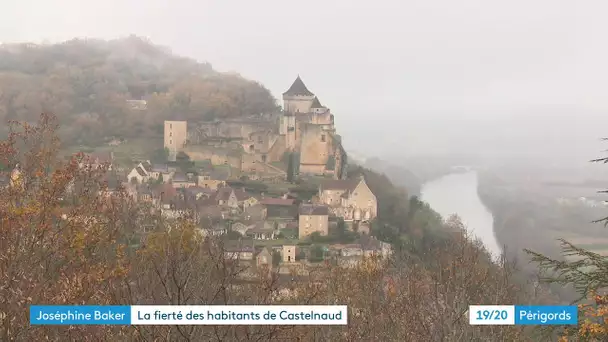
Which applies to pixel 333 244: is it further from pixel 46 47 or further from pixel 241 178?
pixel 46 47

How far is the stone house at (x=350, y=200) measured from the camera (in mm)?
34500

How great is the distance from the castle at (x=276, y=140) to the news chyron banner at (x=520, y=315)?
34034 mm

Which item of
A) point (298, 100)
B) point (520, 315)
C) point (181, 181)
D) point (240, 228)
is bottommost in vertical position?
point (240, 228)

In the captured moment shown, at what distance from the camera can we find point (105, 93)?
203 ft

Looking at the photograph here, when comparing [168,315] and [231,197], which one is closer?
[168,315]

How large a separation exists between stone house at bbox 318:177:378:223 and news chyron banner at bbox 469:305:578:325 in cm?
2643

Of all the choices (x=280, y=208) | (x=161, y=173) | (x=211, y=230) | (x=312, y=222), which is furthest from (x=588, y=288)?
(x=161, y=173)

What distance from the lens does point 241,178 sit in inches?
1608

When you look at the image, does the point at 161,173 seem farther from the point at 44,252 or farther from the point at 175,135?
the point at 44,252

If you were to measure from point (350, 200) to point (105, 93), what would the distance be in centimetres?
3481

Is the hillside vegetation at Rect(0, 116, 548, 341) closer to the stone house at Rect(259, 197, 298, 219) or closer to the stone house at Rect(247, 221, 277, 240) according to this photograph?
the stone house at Rect(247, 221, 277, 240)

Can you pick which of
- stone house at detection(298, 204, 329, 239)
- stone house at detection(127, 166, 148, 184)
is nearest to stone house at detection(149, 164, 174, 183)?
stone house at detection(127, 166, 148, 184)

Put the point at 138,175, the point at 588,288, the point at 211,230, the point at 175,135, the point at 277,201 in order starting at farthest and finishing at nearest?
the point at 175,135 → the point at 138,175 → the point at 277,201 → the point at 211,230 → the point at 588,288

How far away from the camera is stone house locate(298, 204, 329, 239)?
31.1 m
